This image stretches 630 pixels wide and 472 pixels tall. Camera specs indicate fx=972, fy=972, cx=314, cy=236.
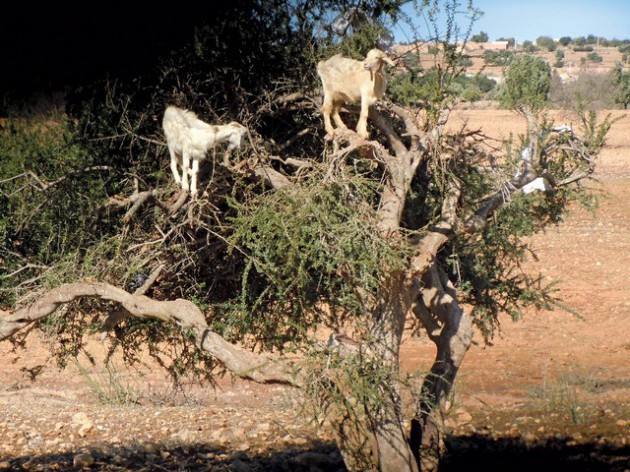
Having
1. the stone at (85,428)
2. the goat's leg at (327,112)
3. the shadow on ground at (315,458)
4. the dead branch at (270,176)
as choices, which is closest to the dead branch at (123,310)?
the dead branch at (270,176)

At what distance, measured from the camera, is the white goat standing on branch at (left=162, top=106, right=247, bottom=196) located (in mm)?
8039

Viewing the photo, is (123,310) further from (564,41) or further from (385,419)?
(564,41)

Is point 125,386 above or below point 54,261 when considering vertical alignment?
below

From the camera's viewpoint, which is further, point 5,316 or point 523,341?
point 523,341

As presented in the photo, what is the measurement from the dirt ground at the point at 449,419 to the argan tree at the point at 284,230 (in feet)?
3.49

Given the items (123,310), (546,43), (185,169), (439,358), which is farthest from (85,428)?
(546,43)

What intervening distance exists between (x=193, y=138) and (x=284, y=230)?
1.20 meters

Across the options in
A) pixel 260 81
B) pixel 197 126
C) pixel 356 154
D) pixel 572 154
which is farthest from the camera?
pixel 572 154

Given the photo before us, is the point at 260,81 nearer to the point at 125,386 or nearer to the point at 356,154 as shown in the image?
the point at 356,154

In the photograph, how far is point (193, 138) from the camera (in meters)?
8.04

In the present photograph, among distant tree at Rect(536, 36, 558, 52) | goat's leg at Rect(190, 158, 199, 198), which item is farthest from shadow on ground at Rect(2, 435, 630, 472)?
distant tree at Rect(536, 36, 558, 52)

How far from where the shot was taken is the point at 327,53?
30.9 feet

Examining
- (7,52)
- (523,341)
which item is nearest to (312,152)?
(7,52)

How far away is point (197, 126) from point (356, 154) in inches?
58.4
